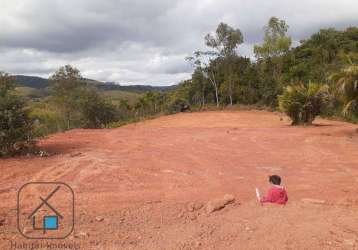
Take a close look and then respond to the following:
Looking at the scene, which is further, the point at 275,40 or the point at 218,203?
the point at 275,40

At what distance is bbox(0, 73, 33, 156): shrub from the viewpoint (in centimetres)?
1023

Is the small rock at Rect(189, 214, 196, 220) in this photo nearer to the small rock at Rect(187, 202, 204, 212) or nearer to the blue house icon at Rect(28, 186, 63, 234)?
the small rock at Rect(187, 202, 204, 212)

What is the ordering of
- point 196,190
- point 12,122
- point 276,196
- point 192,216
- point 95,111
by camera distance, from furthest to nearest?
point 95,111 < point 12,122 < point 196,190 < point 276,196 < point 192,216

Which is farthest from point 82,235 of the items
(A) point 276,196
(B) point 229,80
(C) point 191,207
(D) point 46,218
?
(B) point 229,80

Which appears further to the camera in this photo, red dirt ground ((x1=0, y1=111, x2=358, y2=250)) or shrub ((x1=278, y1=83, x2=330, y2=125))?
shrub ((x1=278, y1=83, x2=330, y2=125))

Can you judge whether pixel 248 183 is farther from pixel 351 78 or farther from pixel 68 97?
pixel 68 97

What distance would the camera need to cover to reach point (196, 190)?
7.17 metres

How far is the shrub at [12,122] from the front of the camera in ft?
33.6

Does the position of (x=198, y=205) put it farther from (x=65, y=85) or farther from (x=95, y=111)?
(x=65, y=85)

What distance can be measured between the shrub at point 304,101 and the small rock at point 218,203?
44.3ft

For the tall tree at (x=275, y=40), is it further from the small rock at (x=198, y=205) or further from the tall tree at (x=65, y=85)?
the small rock at (x=198, y=205)

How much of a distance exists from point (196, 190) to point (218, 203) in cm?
113

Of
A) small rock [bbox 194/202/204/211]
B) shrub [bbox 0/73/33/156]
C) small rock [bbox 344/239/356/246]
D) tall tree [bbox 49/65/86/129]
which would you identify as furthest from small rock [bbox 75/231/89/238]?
tall tree [bbox 49/65/86/129]

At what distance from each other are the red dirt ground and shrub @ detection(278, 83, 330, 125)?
5946 millimetres
